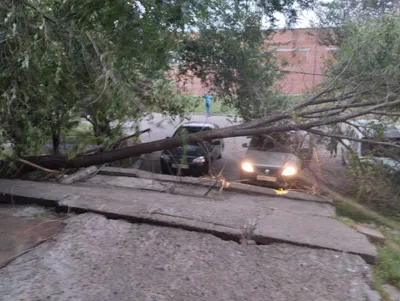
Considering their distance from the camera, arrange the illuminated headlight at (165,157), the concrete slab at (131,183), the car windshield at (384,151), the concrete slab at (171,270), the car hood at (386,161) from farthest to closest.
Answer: the illuminated headlight at (165,157) < the concrete slab at (131,183) < the car hood at (386,161) < the car windshield at (384,151) < the concrete slab at (171,270)

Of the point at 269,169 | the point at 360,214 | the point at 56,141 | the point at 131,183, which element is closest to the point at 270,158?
the point at 269,169

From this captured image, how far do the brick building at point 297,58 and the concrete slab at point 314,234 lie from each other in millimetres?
4788

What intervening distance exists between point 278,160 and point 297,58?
2.99 m

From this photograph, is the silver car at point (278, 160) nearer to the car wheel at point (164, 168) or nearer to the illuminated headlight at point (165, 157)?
the illuminated headlight at point (165, 157)

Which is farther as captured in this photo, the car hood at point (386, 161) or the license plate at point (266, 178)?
the license plate at point (266, 178)

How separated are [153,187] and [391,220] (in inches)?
184

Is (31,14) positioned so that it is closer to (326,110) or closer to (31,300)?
(31,300)

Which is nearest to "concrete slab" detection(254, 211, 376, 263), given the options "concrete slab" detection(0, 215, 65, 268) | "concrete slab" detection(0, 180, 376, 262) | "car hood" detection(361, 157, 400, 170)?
"concrete slab" detection(0, 180, 376, 262)

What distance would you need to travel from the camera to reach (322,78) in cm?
923

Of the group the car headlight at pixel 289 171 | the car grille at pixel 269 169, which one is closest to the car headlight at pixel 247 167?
the car grille at pixel 269 169

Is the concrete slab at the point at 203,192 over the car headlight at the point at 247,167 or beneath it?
beneath

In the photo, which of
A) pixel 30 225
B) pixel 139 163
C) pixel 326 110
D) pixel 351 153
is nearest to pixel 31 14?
pixel 30 225

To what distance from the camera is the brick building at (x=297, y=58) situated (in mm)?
9727

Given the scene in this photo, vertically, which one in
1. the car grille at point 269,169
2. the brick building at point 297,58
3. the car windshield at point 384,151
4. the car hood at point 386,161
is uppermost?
the brick building at point 297,58
